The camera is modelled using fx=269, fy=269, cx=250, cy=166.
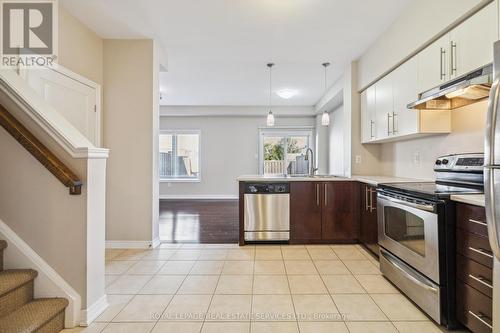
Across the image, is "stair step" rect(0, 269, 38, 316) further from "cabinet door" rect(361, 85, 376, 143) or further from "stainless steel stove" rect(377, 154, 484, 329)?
"cabinet door" rect(361, 85, 376, 143)

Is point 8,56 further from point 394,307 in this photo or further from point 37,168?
point 394,307

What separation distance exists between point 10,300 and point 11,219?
0.52 meters

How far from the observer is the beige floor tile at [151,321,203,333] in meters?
1.73

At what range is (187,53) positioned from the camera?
A: 3.83m

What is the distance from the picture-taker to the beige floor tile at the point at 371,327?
1.72 meters

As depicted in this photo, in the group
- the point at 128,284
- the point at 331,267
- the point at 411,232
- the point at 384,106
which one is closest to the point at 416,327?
the point at 411,232

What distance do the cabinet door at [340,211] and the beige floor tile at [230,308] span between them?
67.2 inches

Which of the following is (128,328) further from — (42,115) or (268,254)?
(268,254)

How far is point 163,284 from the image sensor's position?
7.88 feet

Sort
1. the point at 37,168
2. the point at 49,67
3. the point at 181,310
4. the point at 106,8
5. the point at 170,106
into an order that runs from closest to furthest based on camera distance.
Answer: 1. the point at 37,168
2. the point at 181,310
3. the point at 49,67
4. the point at 106,8
5. the point at 170,106

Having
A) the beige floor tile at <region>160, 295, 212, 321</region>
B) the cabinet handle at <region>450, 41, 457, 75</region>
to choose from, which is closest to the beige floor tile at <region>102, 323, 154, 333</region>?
the beige floor tile at <region>160, 295, 212, 321</region>

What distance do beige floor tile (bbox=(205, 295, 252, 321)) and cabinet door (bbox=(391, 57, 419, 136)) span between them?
2248 millimetres

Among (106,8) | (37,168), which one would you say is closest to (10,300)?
(37,168)

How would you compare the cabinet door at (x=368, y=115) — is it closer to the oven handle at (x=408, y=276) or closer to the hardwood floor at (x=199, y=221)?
the oven handle at (x=408, y=276)
